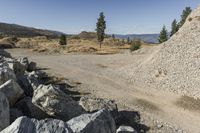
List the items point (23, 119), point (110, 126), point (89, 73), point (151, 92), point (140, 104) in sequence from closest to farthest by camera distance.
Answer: point (23, 119)
point (110, 126)
point (140, 104)
point (151, 92)
point (89, 73)

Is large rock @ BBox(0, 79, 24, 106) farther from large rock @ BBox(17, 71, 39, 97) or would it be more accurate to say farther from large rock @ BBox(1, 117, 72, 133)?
large rock @ BBox(1, 117, 72, 133)

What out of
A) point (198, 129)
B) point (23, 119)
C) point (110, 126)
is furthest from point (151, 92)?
point (23, 119)

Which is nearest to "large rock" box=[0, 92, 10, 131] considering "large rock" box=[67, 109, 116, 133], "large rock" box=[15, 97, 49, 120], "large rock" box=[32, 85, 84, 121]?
"large rock" box=[67, 109, 116, 133]

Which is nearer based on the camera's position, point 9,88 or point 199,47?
point 9,88

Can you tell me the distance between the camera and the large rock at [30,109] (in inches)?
727

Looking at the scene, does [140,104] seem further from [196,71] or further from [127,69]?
[127,69]

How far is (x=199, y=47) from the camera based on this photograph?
42031 mm

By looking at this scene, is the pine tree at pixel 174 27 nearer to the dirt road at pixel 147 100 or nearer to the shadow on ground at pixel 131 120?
the dirt road at pixel 147 100

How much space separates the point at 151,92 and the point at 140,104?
5.88m

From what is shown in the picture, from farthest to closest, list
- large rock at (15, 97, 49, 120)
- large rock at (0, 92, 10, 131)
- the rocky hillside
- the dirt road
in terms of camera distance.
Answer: the rocky hillside < the dirt road < large rock at (15, 97, 49, 120) < large rock at (0, 92, 10, 131)

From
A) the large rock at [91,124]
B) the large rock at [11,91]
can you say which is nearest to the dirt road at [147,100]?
the large rock at [91,124]

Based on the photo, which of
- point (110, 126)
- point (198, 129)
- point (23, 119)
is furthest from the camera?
point (198, 129)

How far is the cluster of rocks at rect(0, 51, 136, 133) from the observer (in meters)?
11.6

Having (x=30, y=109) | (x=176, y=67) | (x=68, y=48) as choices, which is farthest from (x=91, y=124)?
(x=68, y=48)
